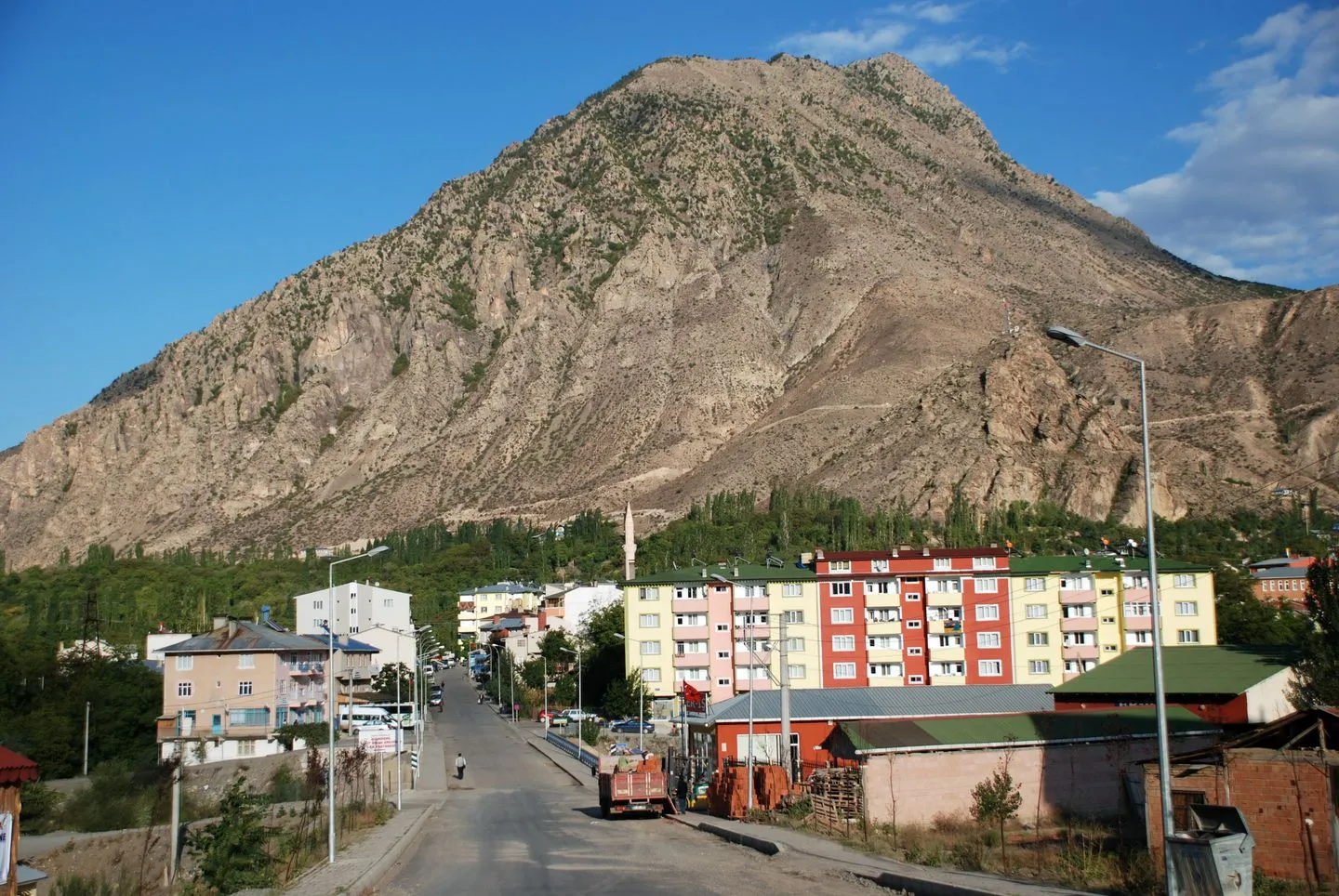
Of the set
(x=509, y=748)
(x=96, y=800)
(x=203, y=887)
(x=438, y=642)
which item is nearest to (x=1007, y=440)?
(x=438, y=642)

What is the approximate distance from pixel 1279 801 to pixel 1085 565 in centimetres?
5911

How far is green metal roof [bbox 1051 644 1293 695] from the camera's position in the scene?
4328 centimetres

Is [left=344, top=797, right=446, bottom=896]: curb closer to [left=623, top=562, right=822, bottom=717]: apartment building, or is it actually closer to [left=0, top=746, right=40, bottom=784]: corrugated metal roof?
[left=0, top=746, right=40, bottom=784]: corrugated metal roof

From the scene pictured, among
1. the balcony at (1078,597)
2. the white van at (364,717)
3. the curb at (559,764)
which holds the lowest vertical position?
the curb at (559,764)

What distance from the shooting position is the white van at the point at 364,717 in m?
77.8

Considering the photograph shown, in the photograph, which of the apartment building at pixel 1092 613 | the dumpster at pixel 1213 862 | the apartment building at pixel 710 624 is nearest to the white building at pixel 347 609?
the apartment building at pixel 710 624

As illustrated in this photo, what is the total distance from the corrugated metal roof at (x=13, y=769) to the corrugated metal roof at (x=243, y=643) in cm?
5510

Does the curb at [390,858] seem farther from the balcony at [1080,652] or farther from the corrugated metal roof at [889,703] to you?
the balcony at [1080,652]

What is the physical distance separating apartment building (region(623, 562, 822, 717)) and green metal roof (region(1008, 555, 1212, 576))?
12726mm

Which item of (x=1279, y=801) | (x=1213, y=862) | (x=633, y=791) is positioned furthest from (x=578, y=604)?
(x=1213, y=862)

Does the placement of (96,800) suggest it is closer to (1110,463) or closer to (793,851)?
(793,851)

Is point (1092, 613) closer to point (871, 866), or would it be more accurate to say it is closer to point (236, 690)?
point (236, 690)

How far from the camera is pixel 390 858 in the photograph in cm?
2869

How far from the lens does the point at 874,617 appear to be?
80875mm
